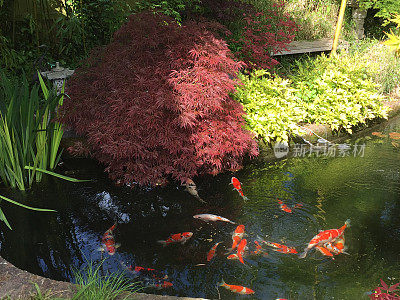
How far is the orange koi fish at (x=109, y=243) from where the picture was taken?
277cm

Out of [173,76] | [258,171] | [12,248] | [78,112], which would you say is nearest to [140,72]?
[173,76]

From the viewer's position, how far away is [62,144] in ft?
13.4

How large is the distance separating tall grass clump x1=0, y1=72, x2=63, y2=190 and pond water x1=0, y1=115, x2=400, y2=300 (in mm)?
198

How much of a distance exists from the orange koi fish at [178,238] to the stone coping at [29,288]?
3.09 feet

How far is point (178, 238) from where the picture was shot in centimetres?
291

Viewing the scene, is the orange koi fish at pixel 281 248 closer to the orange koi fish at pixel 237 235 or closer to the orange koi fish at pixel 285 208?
the orange koi fish at pixel 237 235

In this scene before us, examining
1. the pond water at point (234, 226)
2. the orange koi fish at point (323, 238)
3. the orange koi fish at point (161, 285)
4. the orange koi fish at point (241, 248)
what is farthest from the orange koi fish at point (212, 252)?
the orange koi fish at point (323, 238)

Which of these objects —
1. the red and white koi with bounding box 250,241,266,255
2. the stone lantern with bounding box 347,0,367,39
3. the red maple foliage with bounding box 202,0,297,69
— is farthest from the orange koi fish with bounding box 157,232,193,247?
the stone lantern with bounding box 347,0,367,39

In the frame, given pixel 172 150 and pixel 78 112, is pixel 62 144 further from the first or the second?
pixel 172 150

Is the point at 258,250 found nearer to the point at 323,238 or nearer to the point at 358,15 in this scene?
A: the point at 323,238

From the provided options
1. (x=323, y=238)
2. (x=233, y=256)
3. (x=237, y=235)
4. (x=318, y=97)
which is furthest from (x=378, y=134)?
(x=233, y=256)

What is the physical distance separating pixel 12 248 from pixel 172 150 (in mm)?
1535

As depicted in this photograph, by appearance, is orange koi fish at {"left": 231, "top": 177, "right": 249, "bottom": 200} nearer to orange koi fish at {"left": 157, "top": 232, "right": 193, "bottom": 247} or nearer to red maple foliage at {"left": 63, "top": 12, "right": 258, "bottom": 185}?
red maple foliage at {"left": 63, "top": 12, "right": 258, "bottom": 185}

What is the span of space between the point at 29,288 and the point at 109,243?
942 millimetres
